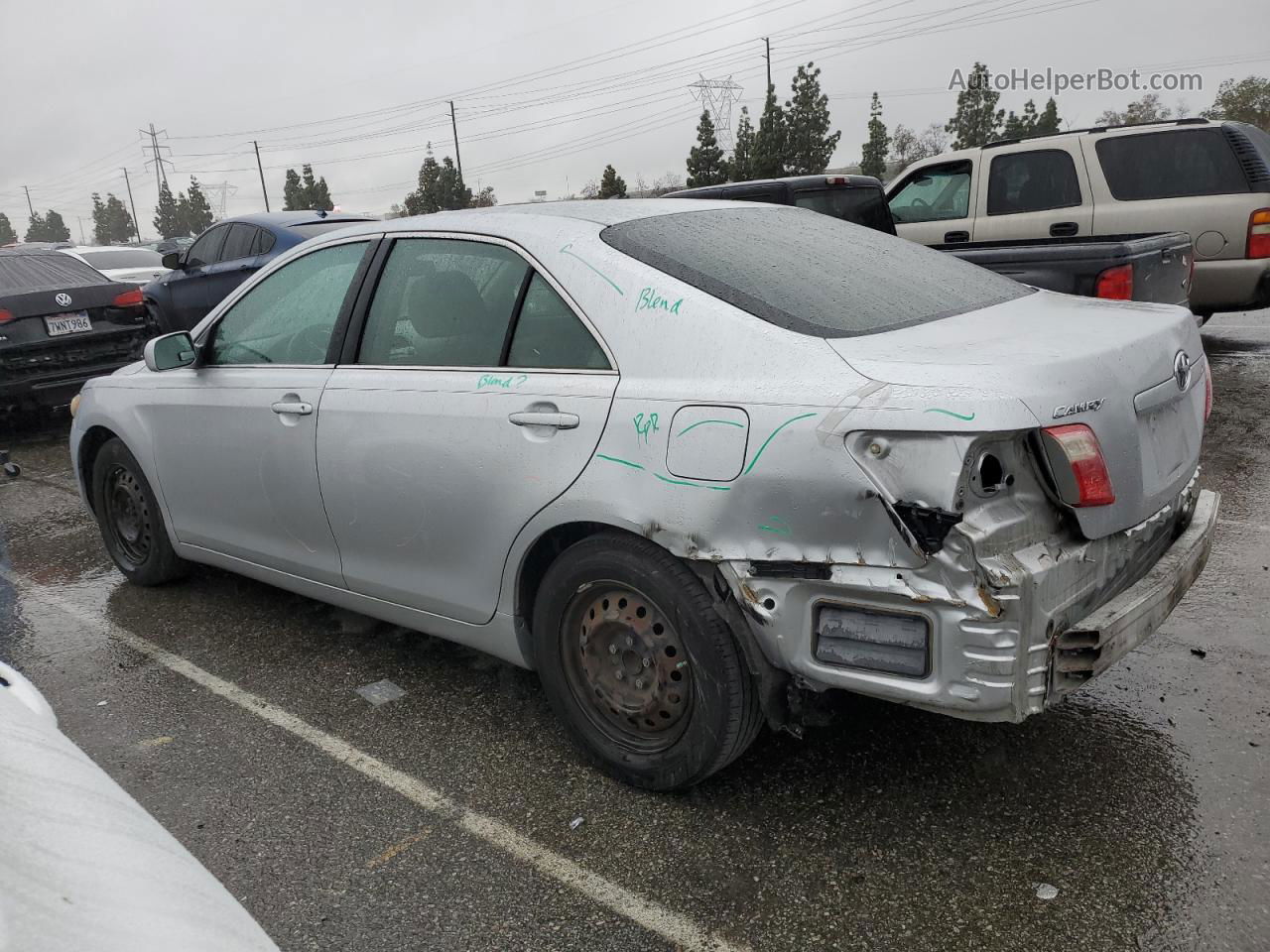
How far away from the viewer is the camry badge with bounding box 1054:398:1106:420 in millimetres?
2256

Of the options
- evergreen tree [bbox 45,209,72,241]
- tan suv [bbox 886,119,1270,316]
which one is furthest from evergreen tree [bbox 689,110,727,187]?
evergreen tree [bbox 45,209,72,241]

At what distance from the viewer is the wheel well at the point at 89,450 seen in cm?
484

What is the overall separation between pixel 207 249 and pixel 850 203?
684cm

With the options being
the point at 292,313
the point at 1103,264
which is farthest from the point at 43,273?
the point at 1103,264

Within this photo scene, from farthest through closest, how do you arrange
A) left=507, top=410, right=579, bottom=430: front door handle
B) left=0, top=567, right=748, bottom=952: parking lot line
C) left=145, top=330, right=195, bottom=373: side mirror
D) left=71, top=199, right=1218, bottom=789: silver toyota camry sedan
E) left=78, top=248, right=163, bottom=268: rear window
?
left=78, top=248, right=163, bottom=268: rear window → left=145, top=330, right=195, bottom=373: side mirror → left=507, top=410, right=579, bottom=430: front door handle → left=0, top=567, right=748, bottom=952: parking lot line → left=71, top=199, right=1218, bottom=789: silver toyota camry sedan

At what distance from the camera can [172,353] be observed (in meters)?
4.15

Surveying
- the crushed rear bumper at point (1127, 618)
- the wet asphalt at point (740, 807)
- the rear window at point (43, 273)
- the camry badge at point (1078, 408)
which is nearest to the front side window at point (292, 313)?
the wet asphalt at point (740, 807)

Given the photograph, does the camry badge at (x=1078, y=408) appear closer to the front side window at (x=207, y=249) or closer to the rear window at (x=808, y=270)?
the rear window at (x=808, y=270)

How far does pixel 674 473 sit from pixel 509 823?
3.65ft

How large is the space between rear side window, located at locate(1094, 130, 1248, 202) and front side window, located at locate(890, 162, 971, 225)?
120 centimetres

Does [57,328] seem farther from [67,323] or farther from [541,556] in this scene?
[541,556]

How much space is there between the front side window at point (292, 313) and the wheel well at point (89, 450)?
1.04 metres

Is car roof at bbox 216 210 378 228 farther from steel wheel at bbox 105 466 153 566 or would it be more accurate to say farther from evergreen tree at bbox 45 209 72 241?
evergreen tree at bbox 45 209 72 241

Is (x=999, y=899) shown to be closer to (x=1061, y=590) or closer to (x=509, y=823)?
(x=1061, y=590)
